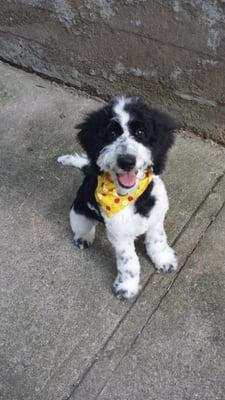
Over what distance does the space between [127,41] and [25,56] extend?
4.18 ft

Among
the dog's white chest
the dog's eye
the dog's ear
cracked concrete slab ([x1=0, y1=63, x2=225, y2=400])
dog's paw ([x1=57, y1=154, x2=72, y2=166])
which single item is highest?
the dog's eye

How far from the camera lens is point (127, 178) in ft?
8.70

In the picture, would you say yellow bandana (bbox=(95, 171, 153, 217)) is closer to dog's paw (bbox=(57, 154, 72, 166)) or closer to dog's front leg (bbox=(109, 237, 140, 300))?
dog's front leg (bbox=(109, 237, 140, 300))

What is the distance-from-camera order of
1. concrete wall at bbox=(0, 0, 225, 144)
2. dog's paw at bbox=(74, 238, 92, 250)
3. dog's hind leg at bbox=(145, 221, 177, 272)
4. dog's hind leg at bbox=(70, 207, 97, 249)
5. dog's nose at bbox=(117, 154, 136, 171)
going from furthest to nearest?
concrete wall at bbox=(0, 0, 225, 144) → dog's paw at bbox=(74, 238, 92, 250) → dog's hind leg at bbox=(70, 207, 97, 249) → dog's hind leg at bbox=(145, 221, 177, 272) → dog's nose at bbox=(117, 154, 136, 171)

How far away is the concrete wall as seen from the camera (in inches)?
140

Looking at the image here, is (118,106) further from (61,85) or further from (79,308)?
(61,85)

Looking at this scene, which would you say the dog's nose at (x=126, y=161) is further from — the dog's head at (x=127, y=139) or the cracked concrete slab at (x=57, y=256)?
the cracked concrete slab at (x=57, y=256)

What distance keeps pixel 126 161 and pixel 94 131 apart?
1.00 ft

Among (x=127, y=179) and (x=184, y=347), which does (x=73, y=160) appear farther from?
(x=184, y=347)

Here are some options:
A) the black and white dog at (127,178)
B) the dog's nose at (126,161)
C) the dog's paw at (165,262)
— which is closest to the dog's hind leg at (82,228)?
the black and white dog at (127,178)

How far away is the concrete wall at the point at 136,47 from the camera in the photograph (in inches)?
140

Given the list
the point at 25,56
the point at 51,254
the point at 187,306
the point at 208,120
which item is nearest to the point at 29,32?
the point at 25,56

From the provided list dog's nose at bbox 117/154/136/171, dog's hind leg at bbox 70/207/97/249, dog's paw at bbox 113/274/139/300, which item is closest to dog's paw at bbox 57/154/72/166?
dog's hind leg at bbox 70/207/97/249

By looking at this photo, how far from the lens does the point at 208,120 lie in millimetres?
3930
